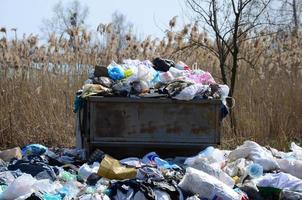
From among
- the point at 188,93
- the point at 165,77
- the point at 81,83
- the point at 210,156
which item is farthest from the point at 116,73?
the point at 81,83

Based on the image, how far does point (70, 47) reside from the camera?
8656 millimetres

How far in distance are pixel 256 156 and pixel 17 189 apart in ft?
6.72

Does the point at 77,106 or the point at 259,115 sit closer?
the point at 77,106

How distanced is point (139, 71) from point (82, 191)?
1439 millimetres


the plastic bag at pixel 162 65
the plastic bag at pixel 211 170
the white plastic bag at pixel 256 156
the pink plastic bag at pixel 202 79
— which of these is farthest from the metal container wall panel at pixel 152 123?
the plastic bag at pixel 162 65

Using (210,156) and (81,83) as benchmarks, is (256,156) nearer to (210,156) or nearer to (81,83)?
(210,156)

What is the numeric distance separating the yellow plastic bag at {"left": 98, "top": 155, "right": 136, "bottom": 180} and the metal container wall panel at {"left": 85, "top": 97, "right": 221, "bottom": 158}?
0.61 m

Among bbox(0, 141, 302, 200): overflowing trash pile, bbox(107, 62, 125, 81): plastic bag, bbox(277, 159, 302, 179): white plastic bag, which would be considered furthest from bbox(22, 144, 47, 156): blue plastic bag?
bbox(277, 159, 302, 179): white plastic bag

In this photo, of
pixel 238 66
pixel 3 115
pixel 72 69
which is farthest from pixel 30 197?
pixel 238 66

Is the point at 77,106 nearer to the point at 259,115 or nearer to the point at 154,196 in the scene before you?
the point at 154,196

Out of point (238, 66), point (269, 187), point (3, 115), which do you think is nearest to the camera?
point (269, 187)

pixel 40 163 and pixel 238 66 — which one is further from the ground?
pixel 238 66

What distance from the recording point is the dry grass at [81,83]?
7.73 metres

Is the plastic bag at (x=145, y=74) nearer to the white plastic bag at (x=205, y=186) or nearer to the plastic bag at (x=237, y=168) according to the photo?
the plastic bag at (x=237, y=168)
